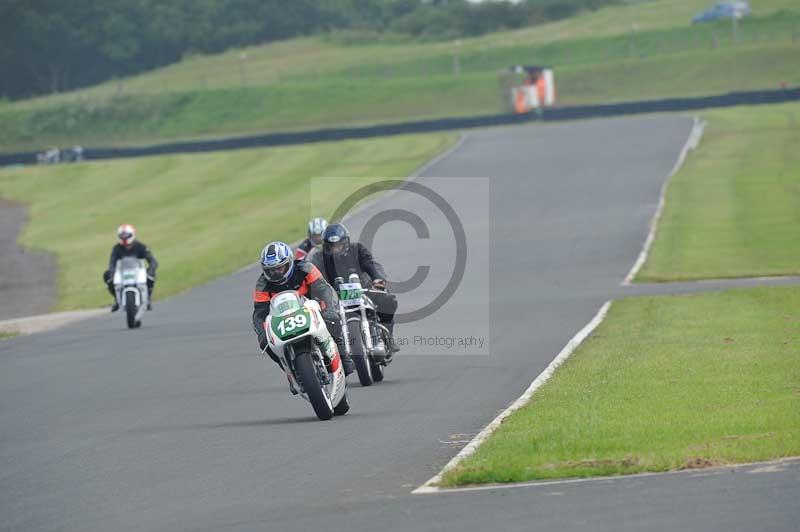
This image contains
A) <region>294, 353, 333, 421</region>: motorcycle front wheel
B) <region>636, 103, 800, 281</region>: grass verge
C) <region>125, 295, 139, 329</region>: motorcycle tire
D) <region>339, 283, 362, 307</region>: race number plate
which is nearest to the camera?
<region>294, 353, 333, 421</region>: motorcycle front wheel

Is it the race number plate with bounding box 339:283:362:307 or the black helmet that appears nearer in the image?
the race number plate with bounding box 339:283:362:307

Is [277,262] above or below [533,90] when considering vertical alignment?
below

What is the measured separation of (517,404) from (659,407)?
1.44 m

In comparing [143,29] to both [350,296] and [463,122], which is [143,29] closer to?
[463,122]

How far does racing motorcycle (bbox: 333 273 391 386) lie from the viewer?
14727 millimetres

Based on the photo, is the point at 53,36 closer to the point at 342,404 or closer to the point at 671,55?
the point at 671,55

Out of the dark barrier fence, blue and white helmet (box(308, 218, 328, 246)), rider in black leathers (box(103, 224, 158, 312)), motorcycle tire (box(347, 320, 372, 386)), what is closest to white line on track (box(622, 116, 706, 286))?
the dark barrier fence

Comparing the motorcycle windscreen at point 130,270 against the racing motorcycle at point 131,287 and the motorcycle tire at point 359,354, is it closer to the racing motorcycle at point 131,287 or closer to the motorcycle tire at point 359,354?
the racing motorcycle at point 131,287

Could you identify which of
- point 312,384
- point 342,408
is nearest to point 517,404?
point 342,408

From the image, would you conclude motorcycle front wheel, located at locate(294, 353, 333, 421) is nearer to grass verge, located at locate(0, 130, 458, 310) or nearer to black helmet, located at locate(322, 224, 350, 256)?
black helmet, located at locate(322, 224, 350, 256)

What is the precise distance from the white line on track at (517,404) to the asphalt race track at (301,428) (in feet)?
0.46

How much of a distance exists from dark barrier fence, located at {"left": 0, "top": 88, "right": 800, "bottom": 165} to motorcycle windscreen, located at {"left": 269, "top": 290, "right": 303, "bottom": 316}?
156 feet

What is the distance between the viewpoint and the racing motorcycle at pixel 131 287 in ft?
75.5

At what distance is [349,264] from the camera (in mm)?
15375
